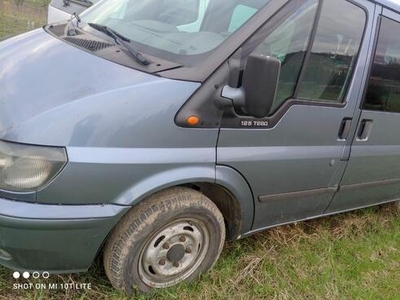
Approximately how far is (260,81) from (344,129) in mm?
1068

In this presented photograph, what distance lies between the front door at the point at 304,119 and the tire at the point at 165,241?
0.33 meters

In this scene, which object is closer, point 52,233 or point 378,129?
point 52,233

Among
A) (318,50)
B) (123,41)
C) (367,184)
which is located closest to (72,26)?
(123,41)

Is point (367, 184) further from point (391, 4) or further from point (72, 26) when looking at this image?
point (72, 26)

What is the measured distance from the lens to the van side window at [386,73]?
10.3ft

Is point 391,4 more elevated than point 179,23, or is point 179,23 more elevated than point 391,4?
point 391,4

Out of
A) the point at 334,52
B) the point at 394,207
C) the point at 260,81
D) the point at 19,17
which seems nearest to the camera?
the point at 260,81

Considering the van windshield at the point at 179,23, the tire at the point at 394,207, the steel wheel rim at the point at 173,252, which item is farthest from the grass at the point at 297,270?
the van windshield at the point at 179,23

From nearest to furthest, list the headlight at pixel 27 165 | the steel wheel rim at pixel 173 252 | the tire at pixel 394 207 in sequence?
the headlight at pixel 27 165 → the steel wheel rim at pixel 173 252 → the tire at pixel 394 207

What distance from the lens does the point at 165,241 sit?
8.27ft

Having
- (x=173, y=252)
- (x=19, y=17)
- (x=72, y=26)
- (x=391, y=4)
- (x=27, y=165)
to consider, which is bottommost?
(x=19, y=17)

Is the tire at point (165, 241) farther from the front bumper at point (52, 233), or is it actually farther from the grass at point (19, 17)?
the grass at point (19, 17)

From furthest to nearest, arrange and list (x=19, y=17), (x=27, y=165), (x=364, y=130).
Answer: (x=19, y=17) < (x=364, y=130) < (x=27, y=165)

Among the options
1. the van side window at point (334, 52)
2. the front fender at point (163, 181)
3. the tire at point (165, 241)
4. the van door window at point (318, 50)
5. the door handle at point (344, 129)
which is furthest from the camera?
the door handle at point (344, 129)
